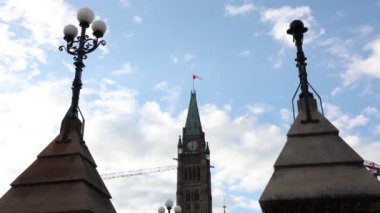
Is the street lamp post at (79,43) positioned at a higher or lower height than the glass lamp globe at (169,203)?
→ higher

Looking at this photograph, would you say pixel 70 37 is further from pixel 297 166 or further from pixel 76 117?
pixel 297 166

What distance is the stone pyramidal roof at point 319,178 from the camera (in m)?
8.60

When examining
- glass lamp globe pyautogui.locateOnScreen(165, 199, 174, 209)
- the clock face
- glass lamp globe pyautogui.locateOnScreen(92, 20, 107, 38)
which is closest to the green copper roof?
the clock face

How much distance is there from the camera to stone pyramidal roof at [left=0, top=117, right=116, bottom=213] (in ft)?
31.0

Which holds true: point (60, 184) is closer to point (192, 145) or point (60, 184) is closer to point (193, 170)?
point (193, 170)

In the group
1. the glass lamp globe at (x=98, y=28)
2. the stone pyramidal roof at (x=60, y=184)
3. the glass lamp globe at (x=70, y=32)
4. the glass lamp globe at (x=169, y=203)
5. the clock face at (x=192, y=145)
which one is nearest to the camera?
the stone pyramidal roof at (x=60, y=184)

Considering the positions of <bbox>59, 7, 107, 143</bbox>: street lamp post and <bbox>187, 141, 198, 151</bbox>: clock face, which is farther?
<bbox>187, 141, 198, 151</bbox>: clock face

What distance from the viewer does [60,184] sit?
9.83m

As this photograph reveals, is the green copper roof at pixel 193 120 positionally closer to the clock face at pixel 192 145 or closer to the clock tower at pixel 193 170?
the clock tower at pixel 193 170

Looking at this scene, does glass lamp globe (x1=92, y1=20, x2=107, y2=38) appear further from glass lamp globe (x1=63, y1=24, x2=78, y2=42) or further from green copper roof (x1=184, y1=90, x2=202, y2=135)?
green copper roof (x1=184, y1=90, x2=202, y2=135)

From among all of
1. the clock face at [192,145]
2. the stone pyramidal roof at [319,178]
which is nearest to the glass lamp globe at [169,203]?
the stone pyramidal roof at [319,178]

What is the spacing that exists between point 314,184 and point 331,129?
1.61 meters

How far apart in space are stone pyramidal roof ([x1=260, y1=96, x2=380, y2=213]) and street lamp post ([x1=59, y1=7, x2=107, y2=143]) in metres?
5.11

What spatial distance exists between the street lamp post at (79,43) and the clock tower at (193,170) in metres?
102
